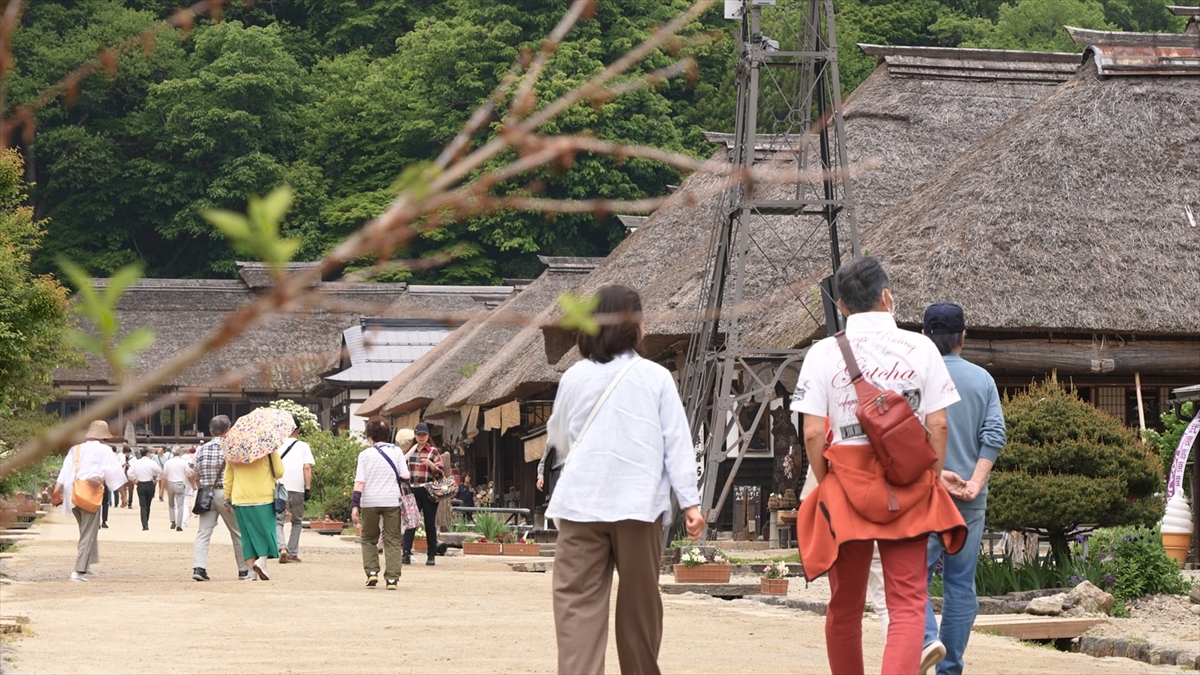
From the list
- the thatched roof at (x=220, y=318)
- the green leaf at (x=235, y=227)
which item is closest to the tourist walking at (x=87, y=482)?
the green leaf at (x=235, y=227)

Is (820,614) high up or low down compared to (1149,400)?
down

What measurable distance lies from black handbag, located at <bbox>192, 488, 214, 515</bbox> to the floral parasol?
69cm

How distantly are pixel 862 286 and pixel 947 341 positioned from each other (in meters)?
1.09

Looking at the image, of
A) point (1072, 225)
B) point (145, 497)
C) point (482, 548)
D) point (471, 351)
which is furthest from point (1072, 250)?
point (471, 351)

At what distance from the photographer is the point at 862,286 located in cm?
640

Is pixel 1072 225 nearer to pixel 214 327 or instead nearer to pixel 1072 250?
pixel 1072 250

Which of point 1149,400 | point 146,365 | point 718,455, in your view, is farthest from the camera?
point 146,365

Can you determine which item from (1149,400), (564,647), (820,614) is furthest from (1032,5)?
(564,647)

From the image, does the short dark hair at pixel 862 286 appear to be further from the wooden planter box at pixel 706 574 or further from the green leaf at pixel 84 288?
the wooden planter box at pixel 706 574

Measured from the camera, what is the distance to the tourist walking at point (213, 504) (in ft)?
51.9

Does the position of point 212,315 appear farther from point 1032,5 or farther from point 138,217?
point 1032,5

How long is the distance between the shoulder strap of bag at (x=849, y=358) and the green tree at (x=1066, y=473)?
6.43 metres

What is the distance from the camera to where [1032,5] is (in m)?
52.4

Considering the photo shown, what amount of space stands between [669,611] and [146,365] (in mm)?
40823
